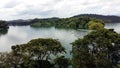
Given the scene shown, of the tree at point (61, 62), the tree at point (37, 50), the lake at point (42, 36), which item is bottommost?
the lake at point (42, 36)

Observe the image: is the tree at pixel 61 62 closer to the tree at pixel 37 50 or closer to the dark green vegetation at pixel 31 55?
the dark green vegetation at pixel 31 55

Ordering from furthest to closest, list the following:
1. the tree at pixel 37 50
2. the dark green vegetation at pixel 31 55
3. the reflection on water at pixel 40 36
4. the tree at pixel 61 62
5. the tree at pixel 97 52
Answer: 1. the reflection on water at pixel 40 36
2. the tree at pixel 61 62
3. the tree at pixel 37 50
4. the dark green vegetation at pixel 31 55
5. the tree at pixel 97 52

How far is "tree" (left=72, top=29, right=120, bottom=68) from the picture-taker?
85.3ft

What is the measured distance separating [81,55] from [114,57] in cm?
362

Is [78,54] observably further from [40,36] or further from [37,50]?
[40,36]

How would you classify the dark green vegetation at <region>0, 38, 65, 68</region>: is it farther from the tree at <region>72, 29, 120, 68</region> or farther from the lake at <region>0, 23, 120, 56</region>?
the lake at <region>0, 23, 120, 56</region>

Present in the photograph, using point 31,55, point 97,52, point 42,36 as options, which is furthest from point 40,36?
point 97,52

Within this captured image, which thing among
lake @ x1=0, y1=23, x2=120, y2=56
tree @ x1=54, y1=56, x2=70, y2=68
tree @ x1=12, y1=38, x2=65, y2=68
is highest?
tree @ x1=12, y1=38, x2=65, y2=68

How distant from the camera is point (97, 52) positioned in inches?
1040

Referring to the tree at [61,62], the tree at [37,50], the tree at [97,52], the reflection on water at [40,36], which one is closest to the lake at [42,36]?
the reflection on water at [40,36]

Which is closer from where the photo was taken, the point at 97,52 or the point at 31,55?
the point at 97,52

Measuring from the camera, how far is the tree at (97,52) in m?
26.0

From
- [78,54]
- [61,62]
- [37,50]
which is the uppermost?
[37,50]

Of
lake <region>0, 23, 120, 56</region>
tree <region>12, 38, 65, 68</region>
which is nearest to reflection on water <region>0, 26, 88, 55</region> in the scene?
lake <region>0, 23, 120, 56</region>
